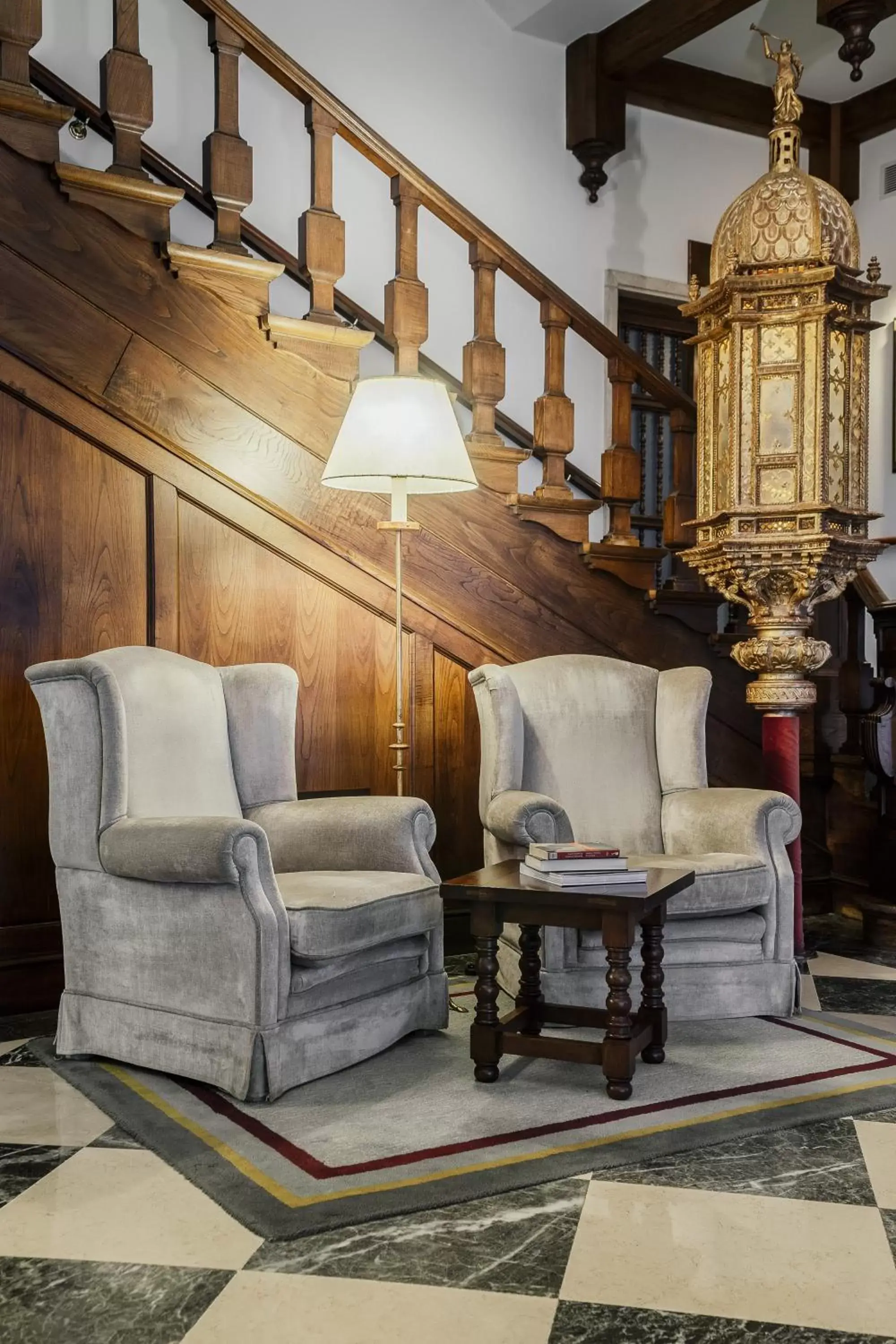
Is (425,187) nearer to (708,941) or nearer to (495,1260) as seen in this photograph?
(708,941)

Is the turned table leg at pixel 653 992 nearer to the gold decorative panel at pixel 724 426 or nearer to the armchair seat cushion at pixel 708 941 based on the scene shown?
the armchair seat cushion at pixel 708 941

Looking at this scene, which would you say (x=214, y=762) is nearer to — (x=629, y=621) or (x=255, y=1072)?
(x=255, y=1072)

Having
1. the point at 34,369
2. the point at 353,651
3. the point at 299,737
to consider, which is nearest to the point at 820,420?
the point at 353,651

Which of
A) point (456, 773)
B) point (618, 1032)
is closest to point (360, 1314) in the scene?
point (618, 1032)

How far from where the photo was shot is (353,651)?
12.4ft

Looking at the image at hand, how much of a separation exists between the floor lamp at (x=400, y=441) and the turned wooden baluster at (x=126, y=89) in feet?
2.98

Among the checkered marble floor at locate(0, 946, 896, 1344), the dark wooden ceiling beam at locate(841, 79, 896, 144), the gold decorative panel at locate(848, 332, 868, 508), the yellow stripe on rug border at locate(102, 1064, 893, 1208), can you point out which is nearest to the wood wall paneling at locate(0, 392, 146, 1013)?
the yellow stripe on rug border at locate(102, 1064, 893, 1208)

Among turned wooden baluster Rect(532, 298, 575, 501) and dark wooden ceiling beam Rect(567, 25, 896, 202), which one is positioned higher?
dark wooden ceiling beam Rect(567, 25, 896, 202)

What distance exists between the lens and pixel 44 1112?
7.97ft

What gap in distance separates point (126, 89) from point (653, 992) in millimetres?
2765

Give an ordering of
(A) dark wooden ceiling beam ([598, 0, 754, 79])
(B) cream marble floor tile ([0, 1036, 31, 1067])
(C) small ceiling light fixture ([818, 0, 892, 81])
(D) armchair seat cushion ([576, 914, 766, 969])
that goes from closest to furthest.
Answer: (B) cream marble floor tile ([0, 1036, 31, 1067]), (D) armchair seat cushion ([576, 914, 766, 969]), (C) small ceiling light fixture ([818, 0, 892, 81]), (A) dark wooden ceiling beam ([598, 0, 754, 79])

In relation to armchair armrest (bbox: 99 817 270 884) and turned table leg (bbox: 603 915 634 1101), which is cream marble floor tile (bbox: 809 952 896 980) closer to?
turned table leg (bbox: 603 915 634 1101)

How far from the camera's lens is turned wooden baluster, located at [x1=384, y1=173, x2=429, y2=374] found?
151 inches

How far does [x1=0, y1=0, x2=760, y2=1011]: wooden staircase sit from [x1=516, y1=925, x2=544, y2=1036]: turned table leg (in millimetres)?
1136
